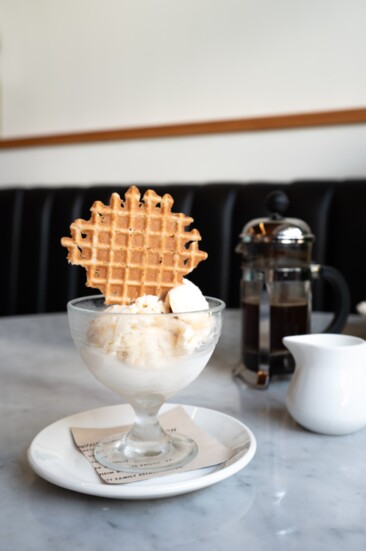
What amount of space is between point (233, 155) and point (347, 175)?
425 millimetres

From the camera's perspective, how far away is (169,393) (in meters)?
0.61

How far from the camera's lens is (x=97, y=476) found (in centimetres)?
55

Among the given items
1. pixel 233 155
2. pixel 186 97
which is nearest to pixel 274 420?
pixel 233 155

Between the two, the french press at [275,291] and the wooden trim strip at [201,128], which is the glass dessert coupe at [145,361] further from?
the wooden trim strip at [201,128]

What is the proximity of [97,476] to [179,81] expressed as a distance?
6.22 ft

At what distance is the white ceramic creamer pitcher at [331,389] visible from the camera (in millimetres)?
674

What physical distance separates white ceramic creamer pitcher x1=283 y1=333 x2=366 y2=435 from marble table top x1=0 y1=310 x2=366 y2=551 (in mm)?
19

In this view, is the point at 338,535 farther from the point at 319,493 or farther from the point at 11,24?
the point at 11,24

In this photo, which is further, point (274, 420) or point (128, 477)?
point (274, 420)

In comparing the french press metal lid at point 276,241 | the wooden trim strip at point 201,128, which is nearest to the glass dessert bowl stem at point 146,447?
the french press metal lid at point 276,241

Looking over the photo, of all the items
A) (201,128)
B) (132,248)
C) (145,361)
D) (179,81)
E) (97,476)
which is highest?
(179,81)

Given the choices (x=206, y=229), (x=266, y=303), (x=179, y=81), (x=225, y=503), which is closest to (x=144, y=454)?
(x=225, y=503)

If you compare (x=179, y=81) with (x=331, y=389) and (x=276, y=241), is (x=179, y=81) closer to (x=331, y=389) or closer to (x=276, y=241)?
(x=276, y=241)

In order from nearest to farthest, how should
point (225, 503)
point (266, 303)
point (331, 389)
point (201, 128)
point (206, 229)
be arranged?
point (225, 503), point (331, 389), point (266, 303), point (206, 229), point (201, 128)
